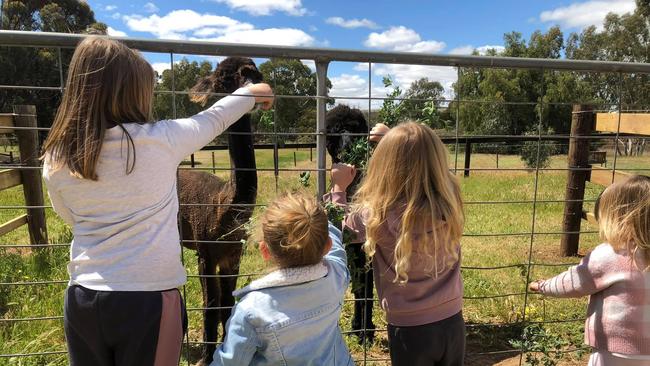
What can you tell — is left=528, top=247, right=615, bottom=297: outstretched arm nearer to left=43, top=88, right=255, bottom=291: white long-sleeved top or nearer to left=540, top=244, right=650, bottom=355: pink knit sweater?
left=540, top=244, right=650, bottom=355: pink knit sweater

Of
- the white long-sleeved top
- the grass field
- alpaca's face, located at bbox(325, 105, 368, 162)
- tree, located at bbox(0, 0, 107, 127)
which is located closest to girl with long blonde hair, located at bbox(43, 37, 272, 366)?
the white long-sleeved top

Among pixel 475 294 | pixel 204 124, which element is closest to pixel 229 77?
pixel 204 124

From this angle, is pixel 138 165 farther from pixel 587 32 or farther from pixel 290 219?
pixel 587 32

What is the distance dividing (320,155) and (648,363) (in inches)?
65.6

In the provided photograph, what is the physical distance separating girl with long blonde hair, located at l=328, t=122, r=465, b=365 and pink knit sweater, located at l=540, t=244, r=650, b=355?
1.81 feet

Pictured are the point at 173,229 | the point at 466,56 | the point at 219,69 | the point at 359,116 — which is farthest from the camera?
the point at 359,116

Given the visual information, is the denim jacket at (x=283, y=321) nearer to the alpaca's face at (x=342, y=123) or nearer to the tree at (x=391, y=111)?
the tree at (x=391, y=111)

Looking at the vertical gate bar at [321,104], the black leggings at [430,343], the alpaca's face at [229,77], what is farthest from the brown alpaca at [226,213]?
the black leggings at [430,343]

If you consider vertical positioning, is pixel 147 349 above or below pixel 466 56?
below

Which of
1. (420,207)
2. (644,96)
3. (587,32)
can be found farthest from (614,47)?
(420,207)

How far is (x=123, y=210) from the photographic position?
1.73m

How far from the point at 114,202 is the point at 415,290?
1.18 metres

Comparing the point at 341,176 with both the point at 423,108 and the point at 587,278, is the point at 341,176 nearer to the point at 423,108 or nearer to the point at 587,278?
the point at 423,108

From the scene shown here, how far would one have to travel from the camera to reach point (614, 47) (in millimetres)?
35688
